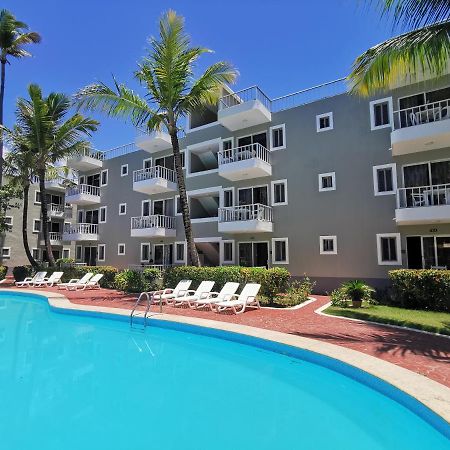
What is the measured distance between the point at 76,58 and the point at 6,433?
16.4 meters

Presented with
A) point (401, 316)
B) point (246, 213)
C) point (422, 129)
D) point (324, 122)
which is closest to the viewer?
point (401, 316)

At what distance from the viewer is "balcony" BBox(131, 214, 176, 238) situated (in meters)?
23.7

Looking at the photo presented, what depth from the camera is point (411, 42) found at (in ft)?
32.5

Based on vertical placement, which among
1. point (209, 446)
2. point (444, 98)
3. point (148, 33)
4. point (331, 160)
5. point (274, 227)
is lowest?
point (209, 446)

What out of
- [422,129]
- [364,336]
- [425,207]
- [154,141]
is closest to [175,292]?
[364,336]

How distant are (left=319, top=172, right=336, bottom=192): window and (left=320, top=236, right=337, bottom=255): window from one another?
2.59 m

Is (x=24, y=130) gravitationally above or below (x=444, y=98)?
above

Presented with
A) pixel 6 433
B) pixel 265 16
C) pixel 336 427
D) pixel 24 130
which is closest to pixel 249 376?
pixel 336 427

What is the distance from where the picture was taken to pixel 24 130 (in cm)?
2498

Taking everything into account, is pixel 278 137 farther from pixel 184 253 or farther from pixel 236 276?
pixel 184 253

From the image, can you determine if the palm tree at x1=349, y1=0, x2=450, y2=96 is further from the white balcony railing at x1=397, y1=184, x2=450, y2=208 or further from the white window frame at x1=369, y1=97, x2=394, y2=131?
the white window frame at x1=369, y1=97, x2=394, y2=131

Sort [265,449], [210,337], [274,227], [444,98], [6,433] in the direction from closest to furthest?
[265,449] < [6,433] < [210,337] < [444,98] < [274,227]

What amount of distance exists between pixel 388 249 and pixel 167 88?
42.5 feet

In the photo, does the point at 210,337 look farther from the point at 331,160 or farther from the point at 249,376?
the point at 331,160
